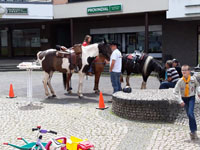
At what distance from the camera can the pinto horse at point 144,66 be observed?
1056 cm

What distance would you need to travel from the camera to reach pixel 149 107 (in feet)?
22.2

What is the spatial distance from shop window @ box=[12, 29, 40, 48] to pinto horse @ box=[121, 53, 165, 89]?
1816 cm

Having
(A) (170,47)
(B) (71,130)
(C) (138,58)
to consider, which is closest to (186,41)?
(A) (170,47)

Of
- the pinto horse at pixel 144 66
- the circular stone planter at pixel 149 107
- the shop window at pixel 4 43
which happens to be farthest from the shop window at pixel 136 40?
the circular stone planter at pixel 149 107

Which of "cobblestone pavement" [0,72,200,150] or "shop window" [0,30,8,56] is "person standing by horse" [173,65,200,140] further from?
"shop window" [0,30,8,56]

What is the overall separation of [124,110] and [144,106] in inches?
24.8

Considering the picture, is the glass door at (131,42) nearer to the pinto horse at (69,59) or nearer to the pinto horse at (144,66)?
the pinto horse at (144,66)

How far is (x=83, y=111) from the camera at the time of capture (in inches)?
325

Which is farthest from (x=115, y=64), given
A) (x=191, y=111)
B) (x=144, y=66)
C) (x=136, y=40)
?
(x=136, y=40)

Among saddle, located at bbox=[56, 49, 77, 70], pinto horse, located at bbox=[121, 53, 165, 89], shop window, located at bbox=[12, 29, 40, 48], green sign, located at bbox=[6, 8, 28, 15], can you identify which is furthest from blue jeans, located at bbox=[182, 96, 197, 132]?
shop window, located at bbox=[12, 29, 40, 48]

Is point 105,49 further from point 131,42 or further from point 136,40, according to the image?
point 131,42

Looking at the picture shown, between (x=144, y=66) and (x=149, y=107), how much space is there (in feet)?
13.8

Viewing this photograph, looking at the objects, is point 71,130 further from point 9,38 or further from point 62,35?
point 9,38

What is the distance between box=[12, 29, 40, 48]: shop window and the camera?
90.9ft
